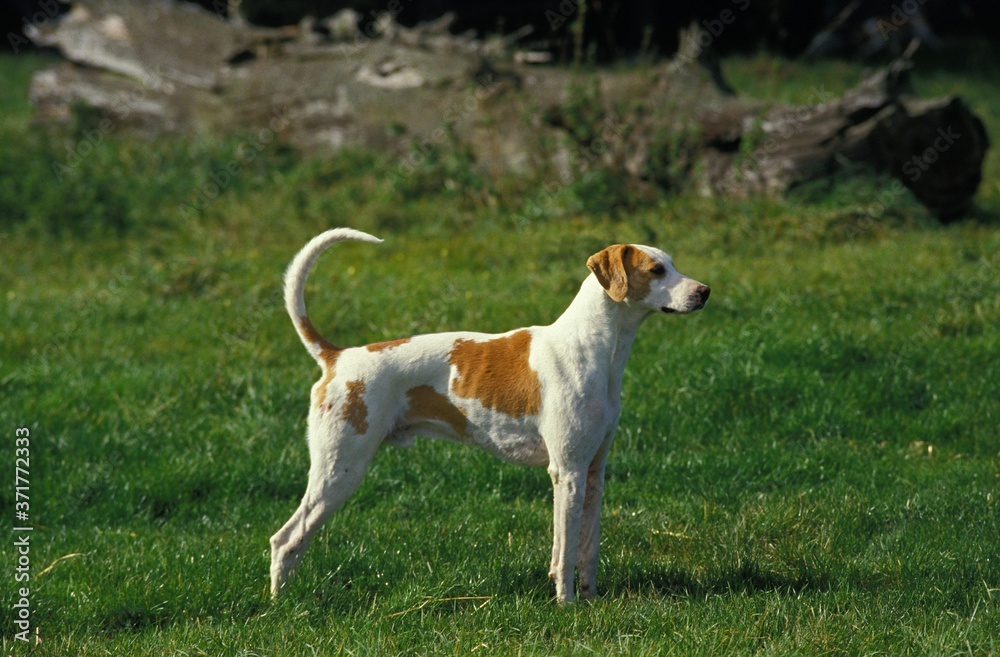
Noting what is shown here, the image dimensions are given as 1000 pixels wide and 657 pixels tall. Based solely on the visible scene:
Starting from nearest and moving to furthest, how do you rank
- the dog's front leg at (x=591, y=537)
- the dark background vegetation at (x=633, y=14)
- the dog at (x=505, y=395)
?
the dog at (x=505, y=395) → the dog's front leg at (x=591, y=537) → the dark background vegetation at (x=633, y=14)

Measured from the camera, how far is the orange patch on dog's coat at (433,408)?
428 cm

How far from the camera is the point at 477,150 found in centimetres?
1098

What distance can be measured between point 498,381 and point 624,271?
2.17 feet

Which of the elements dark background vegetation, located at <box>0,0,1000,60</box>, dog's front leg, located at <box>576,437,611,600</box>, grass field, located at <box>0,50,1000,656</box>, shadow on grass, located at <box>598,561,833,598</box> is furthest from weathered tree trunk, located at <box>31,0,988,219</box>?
dark background vegetation, located at <box>0,0,1000,60</box>

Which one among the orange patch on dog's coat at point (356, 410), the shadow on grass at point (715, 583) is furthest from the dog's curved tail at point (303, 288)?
the shadow on grass at point (715, 583)

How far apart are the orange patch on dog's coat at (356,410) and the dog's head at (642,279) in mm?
1024

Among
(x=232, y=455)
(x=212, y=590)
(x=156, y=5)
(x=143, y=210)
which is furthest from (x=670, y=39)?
(x=212, y=590)

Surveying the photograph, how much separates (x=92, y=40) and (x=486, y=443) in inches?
419

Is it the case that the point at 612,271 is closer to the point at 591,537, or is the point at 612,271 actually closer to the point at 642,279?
the point at 642,279

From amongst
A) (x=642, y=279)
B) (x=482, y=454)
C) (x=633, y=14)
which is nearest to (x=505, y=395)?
(x=642, y=279)

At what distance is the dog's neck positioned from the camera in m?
4.21

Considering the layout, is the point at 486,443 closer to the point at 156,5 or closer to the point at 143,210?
the point at 143,210

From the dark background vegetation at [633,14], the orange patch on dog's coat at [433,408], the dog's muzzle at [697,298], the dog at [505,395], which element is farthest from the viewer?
the dark background vegetation at [633,14]

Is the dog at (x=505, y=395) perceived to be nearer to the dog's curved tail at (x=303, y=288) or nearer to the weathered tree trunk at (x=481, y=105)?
the dog's curved tail at (x=303, y=288)
